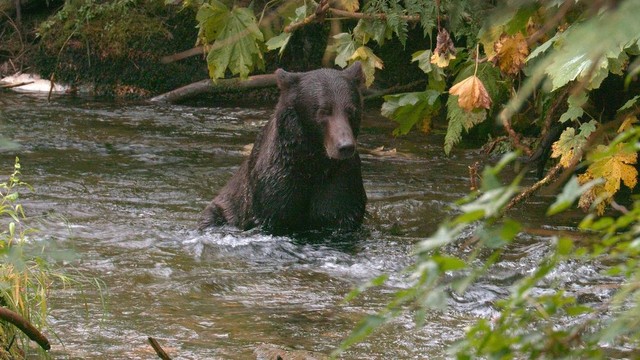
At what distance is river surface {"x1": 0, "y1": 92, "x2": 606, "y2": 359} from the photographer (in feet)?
16.6

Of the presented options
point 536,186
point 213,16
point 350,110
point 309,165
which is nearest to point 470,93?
Answer: point 350,110

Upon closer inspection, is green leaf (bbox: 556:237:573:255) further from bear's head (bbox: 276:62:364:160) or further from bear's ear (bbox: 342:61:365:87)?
bear's ear (bbox: 342:61:365:87)

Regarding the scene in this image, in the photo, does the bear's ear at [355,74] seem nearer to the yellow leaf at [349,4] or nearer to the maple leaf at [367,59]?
the yellow leaf at [349,4]

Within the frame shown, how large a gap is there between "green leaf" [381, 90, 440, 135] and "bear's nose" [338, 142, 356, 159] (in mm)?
1689

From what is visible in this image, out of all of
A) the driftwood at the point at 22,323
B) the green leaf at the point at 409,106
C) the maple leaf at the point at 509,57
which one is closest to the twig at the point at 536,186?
the maple leaf at the point at 509,57

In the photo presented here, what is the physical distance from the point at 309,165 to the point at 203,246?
1.05 metres

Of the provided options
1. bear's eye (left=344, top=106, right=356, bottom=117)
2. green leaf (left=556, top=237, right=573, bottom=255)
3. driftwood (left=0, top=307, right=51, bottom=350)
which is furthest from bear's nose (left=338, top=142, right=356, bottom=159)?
green leaf (left=556, top=237, right=573, bottom=255)

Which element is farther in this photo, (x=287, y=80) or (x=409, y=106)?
(x=409, y=106)

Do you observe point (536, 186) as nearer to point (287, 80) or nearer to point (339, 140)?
point (339, 140)

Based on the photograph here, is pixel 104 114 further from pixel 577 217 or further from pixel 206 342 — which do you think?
pixel 206 342

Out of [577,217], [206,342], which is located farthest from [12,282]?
[577,217]

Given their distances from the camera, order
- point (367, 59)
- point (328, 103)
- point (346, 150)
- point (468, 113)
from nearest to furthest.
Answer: point (346, 150) < point (328, 103) < point (468, 113) < point (367, 59)

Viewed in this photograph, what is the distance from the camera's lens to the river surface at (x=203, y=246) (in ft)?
16.6

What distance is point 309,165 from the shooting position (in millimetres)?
7715
